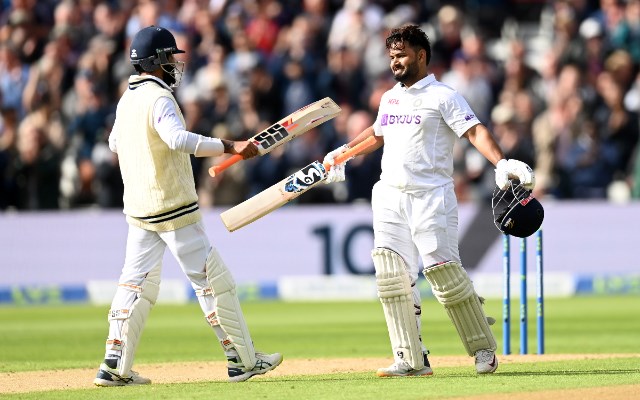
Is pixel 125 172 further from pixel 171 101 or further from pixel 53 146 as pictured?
pixel 53 146

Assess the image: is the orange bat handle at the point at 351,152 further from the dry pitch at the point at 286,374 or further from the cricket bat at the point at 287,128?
the dry pitch at the point at 286,374

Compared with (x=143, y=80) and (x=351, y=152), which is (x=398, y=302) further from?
(x=143, y=80)

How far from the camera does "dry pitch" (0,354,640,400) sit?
22.7 ft

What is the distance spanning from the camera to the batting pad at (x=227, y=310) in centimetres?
766

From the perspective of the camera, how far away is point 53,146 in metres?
17.0

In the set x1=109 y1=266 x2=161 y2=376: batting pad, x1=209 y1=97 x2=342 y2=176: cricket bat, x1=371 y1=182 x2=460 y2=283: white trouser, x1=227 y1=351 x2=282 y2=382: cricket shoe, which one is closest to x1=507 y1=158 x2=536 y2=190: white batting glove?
x1=371 y1=182 x2=460 y2=283: white trouser

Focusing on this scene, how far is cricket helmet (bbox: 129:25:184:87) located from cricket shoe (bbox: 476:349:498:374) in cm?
244

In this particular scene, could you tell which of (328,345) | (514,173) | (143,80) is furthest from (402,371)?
(328,345)

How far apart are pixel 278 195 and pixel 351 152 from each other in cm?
56

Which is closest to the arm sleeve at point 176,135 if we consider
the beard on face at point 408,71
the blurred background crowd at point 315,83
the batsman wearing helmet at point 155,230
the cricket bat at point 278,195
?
the batsman wearing helmet at point 155,230

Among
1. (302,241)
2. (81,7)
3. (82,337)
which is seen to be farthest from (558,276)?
(81,7)

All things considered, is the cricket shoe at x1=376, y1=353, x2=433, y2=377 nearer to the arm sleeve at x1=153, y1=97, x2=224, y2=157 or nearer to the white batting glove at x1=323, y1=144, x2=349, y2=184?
the white batting glove at x1=323, y1=144, x2=349, y2=184

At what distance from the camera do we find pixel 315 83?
17.0 m

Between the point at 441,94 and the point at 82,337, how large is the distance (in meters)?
5.54
